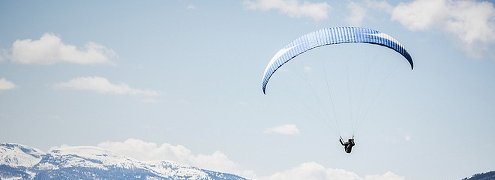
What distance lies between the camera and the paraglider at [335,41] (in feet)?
109

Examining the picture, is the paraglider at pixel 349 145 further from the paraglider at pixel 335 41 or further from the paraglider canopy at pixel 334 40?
the paraglider canopy at pixel 334 40

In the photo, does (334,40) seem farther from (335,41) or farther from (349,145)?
(349,145)

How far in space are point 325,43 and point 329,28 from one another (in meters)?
1.19

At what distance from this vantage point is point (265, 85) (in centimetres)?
3847

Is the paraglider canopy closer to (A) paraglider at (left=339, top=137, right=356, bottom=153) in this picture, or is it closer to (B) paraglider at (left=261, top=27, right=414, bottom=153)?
(B) paraglider at (left=261, top=27, right=414, bottom=153)

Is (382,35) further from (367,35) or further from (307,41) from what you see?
(307,41)

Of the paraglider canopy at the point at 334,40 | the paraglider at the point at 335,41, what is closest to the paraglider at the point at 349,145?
the paraglider at the point at 335,41

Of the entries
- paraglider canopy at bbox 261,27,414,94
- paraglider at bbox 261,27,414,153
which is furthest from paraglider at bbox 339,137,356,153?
paraglider canopy at bbox 261,27,414,94

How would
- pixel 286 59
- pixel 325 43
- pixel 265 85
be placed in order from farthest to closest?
pixel 265 85, pixel 286 59, pixel 325 43

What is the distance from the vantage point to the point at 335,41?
33.3m

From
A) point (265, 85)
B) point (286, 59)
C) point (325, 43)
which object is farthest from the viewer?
point (265, 85)

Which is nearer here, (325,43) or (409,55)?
(325,43)

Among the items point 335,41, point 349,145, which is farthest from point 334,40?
point 349,145

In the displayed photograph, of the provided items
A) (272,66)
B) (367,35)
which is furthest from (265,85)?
(367,35)
